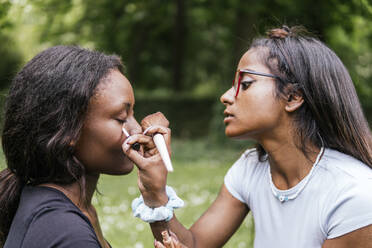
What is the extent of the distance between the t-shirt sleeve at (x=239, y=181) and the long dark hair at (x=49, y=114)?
1077 millimetres

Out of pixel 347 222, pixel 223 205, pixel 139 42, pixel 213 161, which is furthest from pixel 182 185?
pixel 139 42

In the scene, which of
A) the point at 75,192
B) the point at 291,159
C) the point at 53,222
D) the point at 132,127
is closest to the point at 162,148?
the point at 132,127

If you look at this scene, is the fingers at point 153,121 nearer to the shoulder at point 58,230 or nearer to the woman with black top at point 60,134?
the woman with black top at point 60,134

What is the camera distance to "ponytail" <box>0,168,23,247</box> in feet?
6.37

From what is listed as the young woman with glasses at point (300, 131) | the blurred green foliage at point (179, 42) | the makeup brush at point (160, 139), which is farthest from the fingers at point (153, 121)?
the blurred green foliage at point (179, 42)

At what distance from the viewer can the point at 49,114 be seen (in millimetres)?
1772

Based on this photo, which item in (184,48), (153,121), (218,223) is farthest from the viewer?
(184,48)

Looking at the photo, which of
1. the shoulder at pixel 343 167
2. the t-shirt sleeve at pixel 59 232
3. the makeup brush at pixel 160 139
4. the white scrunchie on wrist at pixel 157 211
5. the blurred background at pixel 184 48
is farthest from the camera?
the blurred background at pixel 184 48

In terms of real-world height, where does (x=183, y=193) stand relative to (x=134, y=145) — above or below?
below

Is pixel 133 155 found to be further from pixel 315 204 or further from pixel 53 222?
pixel 315 204

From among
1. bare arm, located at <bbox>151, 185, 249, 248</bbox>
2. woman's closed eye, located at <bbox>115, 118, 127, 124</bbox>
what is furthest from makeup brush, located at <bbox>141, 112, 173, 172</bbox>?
bare arm, located at <bbox>151, 185, 249, 248</bbox>

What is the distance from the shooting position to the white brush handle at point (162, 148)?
6.06 feet

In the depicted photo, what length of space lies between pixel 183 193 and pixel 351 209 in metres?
5.49

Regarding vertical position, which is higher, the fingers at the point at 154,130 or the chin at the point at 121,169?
the fingers at the point at 154,130
